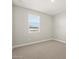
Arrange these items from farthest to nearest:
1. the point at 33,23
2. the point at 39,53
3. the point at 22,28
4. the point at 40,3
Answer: the point at 33,23
the point at 22,28
the point at 40,3
the point at 39,53

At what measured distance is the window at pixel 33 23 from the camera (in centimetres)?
460

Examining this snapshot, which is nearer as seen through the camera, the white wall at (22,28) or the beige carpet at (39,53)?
the beige carpet at (39,53)

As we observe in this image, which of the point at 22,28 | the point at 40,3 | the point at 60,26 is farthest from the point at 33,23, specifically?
the point at 60,26

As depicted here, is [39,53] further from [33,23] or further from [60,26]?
[60,26]

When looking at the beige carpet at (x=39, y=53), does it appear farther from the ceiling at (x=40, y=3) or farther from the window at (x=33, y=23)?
A: the ceiling at (x=40, y=3)

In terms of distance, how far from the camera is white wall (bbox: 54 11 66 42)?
5065 mm

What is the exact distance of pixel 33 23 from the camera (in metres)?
4.79

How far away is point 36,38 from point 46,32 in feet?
3.97

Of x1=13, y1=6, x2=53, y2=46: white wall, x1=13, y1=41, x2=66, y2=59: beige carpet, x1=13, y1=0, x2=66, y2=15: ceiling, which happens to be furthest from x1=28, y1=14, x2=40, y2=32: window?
x1=13, y1=41, x2=66, y2=59: beige carpet

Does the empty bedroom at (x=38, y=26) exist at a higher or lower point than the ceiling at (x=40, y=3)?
lower

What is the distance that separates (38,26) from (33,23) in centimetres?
52

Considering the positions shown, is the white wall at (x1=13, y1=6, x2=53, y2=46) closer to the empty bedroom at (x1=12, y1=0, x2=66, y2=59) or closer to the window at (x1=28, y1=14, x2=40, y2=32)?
the empty bedroom at (x1=12, y1=0, x2=66, y2=59)

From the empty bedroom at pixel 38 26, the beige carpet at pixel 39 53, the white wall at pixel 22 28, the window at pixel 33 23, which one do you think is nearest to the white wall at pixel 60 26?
the empty bedroom at pixel 38 26
